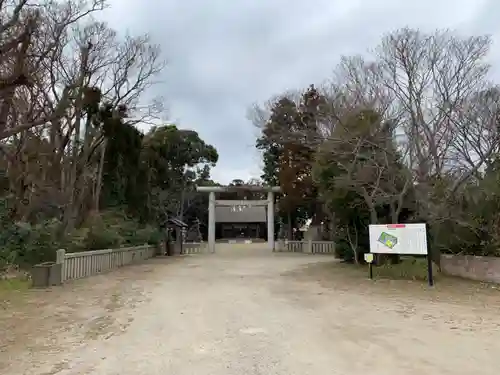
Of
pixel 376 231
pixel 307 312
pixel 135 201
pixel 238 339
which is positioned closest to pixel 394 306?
pixel 307 312

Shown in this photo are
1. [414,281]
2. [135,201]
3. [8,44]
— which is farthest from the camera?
[135,201]

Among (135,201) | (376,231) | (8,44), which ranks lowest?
(376,231)

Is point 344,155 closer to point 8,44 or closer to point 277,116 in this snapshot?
point 277,116

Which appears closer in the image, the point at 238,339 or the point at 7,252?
the point at 238,339

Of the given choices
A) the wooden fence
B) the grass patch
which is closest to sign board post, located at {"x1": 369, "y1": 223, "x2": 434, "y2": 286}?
the grass patch

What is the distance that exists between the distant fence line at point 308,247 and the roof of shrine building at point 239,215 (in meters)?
22.1

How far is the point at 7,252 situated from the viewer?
14719 mm

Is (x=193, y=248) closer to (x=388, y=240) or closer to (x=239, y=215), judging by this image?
(x=239, y=215)

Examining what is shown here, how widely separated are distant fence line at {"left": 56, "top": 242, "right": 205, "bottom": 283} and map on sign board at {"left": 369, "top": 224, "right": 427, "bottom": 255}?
849 cm

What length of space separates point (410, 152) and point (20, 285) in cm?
1150

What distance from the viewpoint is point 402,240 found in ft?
41.2

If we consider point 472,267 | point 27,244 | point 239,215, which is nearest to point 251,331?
point 472,267

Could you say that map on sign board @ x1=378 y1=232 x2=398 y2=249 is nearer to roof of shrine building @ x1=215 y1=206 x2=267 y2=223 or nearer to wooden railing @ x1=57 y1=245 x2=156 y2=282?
wooden railing @ x1=57 y1=245 x2=156 y2=282

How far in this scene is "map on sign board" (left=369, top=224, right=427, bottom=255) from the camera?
39.5ft
